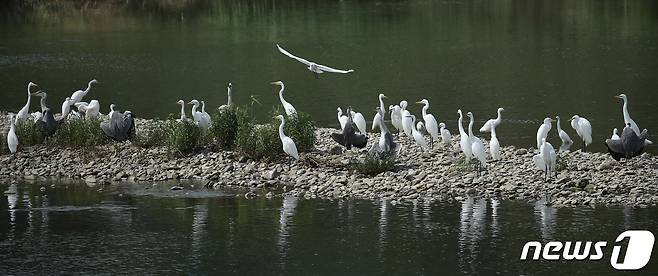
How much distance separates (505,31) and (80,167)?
31.0 metres

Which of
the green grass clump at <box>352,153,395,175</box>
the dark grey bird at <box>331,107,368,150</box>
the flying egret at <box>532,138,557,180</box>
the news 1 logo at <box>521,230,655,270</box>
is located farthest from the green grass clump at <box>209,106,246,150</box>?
the news 1 logo at <box>521,230,655,270</box>

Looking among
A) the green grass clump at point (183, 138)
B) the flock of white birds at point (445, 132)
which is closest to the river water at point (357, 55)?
the flock of white birds at point (445, 132)

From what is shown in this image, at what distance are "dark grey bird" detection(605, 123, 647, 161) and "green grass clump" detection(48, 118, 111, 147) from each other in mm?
11247

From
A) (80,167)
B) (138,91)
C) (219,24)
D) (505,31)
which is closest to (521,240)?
(80,167)

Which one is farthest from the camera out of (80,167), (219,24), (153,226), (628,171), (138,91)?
(219,24)

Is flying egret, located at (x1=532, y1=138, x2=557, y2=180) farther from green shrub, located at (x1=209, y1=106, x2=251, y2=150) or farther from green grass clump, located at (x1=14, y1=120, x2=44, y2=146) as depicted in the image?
green grass clump, located at (x1=14, y1=120, x2=44, y2=146)

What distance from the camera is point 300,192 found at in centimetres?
2377

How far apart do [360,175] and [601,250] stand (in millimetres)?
6284

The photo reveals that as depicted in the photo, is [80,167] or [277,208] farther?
[80,167]

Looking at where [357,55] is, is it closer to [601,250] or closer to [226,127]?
[226,127]

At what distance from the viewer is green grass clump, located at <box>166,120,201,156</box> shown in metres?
26.4

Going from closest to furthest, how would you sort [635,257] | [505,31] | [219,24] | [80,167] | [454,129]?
1. [635,257]
2. [80,167]
3. [454,129]
4. [505,31]
5. [219,24]

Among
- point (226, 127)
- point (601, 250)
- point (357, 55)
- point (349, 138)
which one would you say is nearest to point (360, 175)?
point (349, 138)

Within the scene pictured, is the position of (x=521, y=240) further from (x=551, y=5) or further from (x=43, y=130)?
(x=551, y=5)
